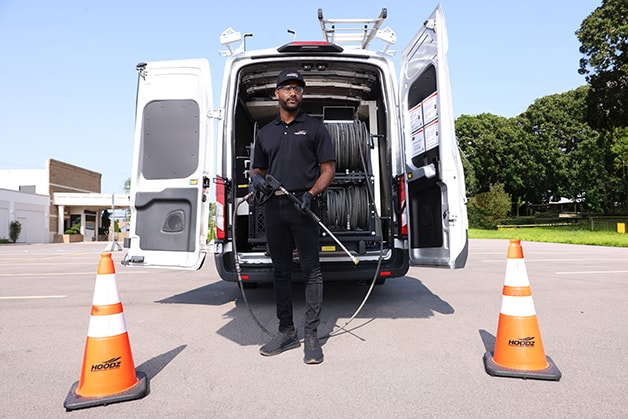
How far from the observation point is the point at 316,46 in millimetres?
4375

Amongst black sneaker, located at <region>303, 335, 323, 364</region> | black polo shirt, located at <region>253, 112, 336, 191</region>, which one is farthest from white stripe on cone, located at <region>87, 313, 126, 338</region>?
black polo shirt, located at <region>253, 112, 336, 191</region>

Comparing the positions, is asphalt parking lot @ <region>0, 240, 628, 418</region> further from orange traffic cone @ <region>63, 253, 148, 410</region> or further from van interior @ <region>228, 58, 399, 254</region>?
van interior @ <region>228, 58, 399, 254</region>

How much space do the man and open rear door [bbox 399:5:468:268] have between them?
1255 mm

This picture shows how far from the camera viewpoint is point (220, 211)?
4.54 m

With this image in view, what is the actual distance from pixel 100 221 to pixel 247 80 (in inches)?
2025

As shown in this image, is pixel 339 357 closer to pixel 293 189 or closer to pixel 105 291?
pixel 293 189

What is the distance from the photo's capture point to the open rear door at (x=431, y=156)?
13.3 feet

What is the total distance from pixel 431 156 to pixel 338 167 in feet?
3.94

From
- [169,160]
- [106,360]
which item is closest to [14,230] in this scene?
[169,160]

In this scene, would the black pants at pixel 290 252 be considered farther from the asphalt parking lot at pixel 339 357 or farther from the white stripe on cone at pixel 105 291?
the white stripe on cone at pixel 105 291

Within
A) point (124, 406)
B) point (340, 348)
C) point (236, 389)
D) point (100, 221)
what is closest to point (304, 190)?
point (340, 348)

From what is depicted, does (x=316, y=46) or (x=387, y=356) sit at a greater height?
(x=316, y=46)

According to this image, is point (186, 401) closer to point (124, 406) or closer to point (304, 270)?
point (124, 406)

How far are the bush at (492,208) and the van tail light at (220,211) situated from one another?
118 feet
